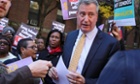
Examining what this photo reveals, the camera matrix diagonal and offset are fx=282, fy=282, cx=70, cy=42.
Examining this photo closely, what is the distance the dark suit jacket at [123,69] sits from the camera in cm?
110

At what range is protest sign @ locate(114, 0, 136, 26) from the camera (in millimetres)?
3834

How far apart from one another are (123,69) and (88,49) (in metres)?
1.99

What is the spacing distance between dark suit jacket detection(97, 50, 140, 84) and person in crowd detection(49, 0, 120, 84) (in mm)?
1640

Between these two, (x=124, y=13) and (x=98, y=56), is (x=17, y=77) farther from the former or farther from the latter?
(x=124, y=13)

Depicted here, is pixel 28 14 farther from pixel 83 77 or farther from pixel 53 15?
pixel 83 77

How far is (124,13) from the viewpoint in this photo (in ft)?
13.1

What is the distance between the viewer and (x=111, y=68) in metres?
1.17

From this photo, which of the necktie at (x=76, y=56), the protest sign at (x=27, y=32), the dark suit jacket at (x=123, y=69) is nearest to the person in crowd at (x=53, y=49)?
the necktie at (x=76, y=56)

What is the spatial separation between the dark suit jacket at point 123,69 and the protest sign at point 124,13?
2.63m

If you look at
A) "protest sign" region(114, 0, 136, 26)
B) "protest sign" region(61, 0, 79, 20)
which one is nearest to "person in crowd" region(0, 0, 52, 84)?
"protest sign" region(114, 0, 136, 26)

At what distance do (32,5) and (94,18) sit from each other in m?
18.4

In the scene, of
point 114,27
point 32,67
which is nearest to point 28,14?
point 114,27

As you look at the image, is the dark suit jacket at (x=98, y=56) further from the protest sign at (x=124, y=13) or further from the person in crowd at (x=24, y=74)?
the person in crowd at (x=24, y=74)

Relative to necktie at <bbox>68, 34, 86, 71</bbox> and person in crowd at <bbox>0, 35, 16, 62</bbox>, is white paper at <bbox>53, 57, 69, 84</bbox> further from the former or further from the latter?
person in crowd at <bbox>0, 35, 16, 62</bbox>
